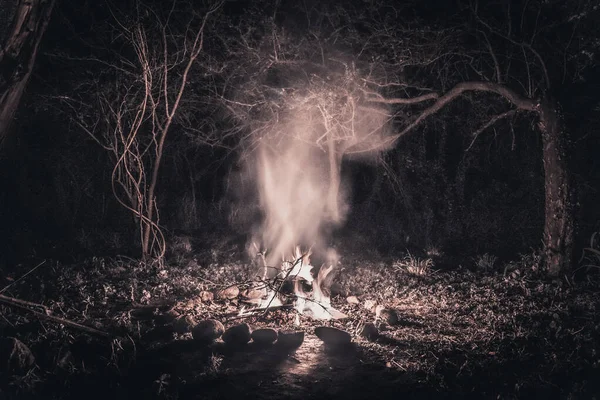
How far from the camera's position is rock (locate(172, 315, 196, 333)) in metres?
6.71

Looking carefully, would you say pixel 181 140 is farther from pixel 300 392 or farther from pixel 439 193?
pixel 300 392

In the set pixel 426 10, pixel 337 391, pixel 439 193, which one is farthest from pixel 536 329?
pixel 439 193

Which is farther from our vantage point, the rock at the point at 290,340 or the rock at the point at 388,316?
the rock at the point at 388,316

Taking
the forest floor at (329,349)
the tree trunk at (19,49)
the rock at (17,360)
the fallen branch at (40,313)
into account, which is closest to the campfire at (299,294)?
the forest floor at (329,349)

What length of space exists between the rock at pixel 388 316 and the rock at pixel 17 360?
4559 mm

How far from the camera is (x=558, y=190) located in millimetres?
8578

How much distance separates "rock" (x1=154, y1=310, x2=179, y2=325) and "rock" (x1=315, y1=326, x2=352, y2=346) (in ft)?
7.09

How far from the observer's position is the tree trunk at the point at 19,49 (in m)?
5.57

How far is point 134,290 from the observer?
8359 millimetres

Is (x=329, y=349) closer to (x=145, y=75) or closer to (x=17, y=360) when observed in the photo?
(x=17, y=360)

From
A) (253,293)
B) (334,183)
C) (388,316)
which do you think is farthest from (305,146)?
(388,316)

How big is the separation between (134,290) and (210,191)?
8.72 m

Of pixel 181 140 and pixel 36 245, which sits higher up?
pixel 181 140

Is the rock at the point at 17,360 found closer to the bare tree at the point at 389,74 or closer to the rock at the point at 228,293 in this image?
the rock at the point at 228,293
